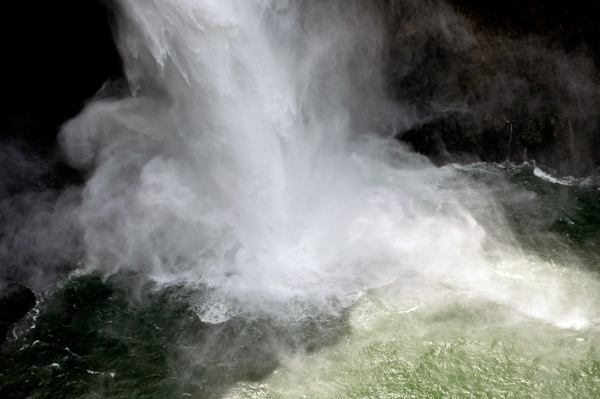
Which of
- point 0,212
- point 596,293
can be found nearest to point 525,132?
point 596,293

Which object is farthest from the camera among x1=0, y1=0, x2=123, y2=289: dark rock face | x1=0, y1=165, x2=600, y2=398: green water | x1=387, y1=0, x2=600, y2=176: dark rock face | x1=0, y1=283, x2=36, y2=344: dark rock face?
x1=387, y1=0, x2=600, y2=176: dark rock face

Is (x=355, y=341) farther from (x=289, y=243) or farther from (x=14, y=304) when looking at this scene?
(x=14, y=304)

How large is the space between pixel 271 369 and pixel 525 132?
8705 mm

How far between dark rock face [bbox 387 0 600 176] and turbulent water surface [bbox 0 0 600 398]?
0.61m

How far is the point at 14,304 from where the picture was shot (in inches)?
333

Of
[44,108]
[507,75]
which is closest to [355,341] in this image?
[507,75]

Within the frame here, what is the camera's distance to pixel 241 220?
31.6ft

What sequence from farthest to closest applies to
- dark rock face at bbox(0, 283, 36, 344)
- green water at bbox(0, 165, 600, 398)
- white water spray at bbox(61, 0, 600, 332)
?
white water spray at bbox(61, 0, 600, 332), dark rock face at bbox(0, 283, 36, 344), green water at bbox(0, 165, 600, 398)

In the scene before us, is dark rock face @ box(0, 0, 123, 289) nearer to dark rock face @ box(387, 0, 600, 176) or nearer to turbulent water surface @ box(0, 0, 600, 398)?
turbulent water surface @ box(0, 0, 600, 398)

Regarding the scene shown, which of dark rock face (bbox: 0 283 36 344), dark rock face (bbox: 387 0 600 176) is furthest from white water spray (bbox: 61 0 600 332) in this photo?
dark rock face (bbox: 0 283 36 344)

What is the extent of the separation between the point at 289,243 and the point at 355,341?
2633 mm

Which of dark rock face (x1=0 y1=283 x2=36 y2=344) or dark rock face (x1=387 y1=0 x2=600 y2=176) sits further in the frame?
dark rock face (x1=387 y1=0 x2=600 y2=176)

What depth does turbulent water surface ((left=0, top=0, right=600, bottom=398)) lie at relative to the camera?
7.02 meters

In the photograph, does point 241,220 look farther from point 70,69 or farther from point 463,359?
point 70,69
